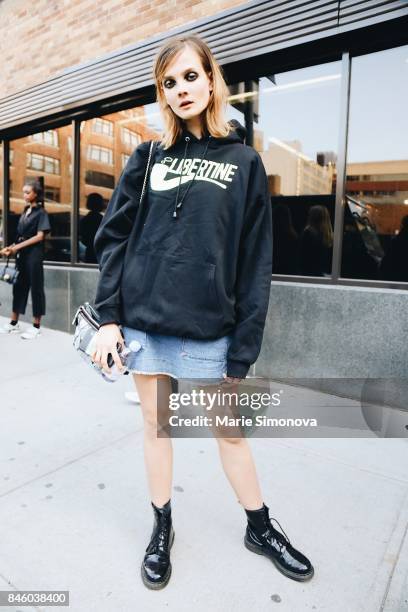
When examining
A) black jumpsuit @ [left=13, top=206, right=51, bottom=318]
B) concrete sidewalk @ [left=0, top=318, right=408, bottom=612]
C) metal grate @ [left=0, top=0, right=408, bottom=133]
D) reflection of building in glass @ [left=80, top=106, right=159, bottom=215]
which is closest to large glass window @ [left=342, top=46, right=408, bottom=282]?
metal grate @ [left=0, top=0, right=408, bottom=133]

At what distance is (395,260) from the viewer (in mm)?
3787

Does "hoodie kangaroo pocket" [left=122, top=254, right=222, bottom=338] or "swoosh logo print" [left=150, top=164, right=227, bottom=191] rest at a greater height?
"swoosh logo print" [left=150, top=164, right=227, bottom=191]

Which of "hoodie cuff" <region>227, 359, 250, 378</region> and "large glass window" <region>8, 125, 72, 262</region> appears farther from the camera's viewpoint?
"large glass window" <region>8, 125, 72, 262</region>

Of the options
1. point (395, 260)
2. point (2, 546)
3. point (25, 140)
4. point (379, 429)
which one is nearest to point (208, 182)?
point (2, 546)

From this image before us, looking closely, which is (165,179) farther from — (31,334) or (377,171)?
(31,334)

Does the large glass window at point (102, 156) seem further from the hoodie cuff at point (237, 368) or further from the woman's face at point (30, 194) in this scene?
the hoodie cuff at point (237, 368)

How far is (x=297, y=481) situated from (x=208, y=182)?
1.73 metres

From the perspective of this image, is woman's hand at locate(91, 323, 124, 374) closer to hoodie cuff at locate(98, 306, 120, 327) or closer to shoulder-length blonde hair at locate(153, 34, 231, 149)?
hoodie cuff at locate(98, 306, 120, 327)

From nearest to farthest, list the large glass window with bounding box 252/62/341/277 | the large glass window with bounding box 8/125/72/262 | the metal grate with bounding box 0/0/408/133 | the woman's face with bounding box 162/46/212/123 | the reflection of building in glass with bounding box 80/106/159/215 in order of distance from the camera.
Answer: the woman's face with bounding box 162/46/212/123 < the metal grate with bounding box 0/0/408/133 < the large glass window with bounding box 252/62/341/277 < the reflection of building in glass with bounding box 80/106/159/215 < the large glass window with bounding box 8/125/72/262

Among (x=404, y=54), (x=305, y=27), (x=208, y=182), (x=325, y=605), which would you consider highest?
(x=305, y=27)

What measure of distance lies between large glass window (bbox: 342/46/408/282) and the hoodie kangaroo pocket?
270 centimetres

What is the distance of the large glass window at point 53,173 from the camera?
6.38 metres

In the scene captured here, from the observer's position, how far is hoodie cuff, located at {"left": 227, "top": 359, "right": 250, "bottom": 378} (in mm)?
1605

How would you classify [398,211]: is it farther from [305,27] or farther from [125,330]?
[125,330]
